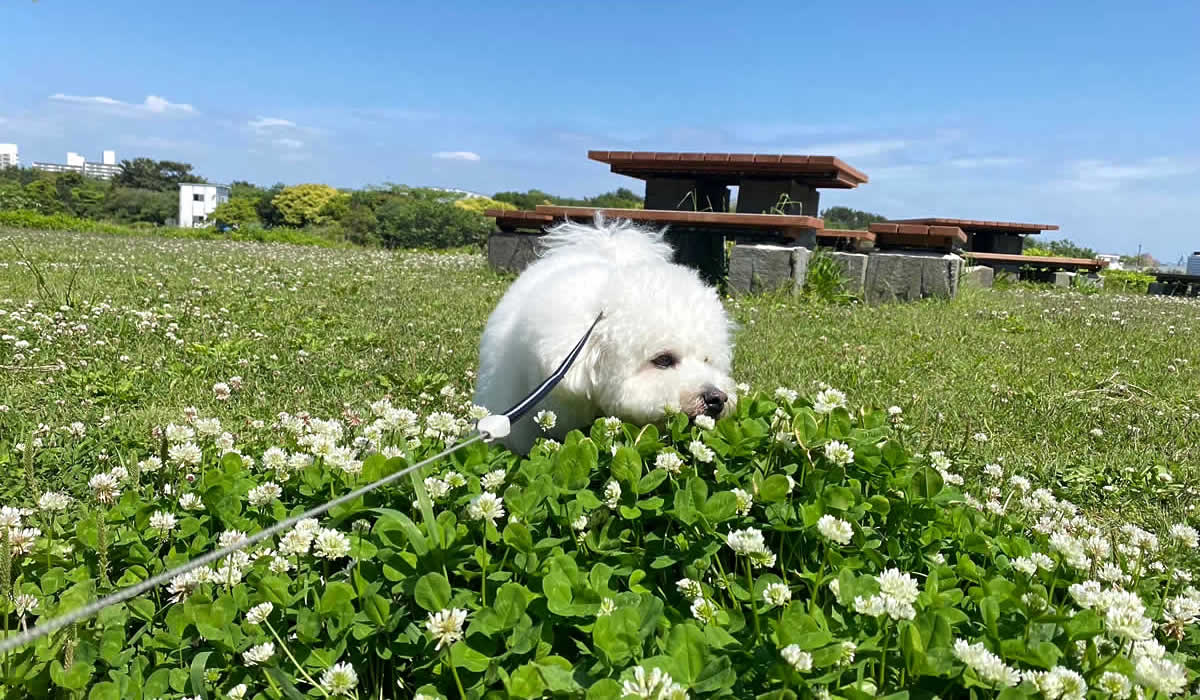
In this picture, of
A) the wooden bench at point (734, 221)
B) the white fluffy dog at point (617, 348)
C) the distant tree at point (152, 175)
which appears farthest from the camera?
the distant tree at point (152, 175)

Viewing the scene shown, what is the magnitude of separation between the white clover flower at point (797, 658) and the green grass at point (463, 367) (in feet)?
8.15

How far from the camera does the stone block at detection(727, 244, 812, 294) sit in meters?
9.66

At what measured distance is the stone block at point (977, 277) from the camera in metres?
12.1

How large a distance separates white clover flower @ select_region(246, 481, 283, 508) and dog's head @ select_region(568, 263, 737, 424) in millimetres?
1244

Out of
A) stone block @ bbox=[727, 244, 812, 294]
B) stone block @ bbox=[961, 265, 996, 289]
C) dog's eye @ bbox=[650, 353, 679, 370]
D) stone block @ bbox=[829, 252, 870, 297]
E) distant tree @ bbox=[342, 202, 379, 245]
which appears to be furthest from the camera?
distant tree @ bbox=[342, 202, 379, 245]

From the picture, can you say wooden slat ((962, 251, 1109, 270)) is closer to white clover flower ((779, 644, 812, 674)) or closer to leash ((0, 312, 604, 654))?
leash ((0, 312, 604, 654))

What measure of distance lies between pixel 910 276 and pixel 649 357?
27.4 feet

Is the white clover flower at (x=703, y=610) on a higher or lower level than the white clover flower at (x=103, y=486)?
higher

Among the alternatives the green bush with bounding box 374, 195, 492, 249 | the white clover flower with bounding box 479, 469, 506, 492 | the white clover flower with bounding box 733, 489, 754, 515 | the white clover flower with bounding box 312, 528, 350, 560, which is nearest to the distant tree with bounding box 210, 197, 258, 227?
the green bush with bounding box 374, 195, 492, 249

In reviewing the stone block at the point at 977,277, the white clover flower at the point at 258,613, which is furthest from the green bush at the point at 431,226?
the white clover flower at the point at 258,613

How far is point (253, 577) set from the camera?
1.82m

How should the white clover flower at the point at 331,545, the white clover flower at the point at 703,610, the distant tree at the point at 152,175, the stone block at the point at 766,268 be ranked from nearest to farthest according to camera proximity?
the white clover flower at the point at 703,610 < the white clover flower at the point at 331,545 < the stone block at the point at 766,268 < the distant tree at the point at 152,175

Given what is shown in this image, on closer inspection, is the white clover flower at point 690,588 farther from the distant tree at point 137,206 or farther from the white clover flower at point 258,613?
the distant tree at point 137,206

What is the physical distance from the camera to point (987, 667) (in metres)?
1.36
